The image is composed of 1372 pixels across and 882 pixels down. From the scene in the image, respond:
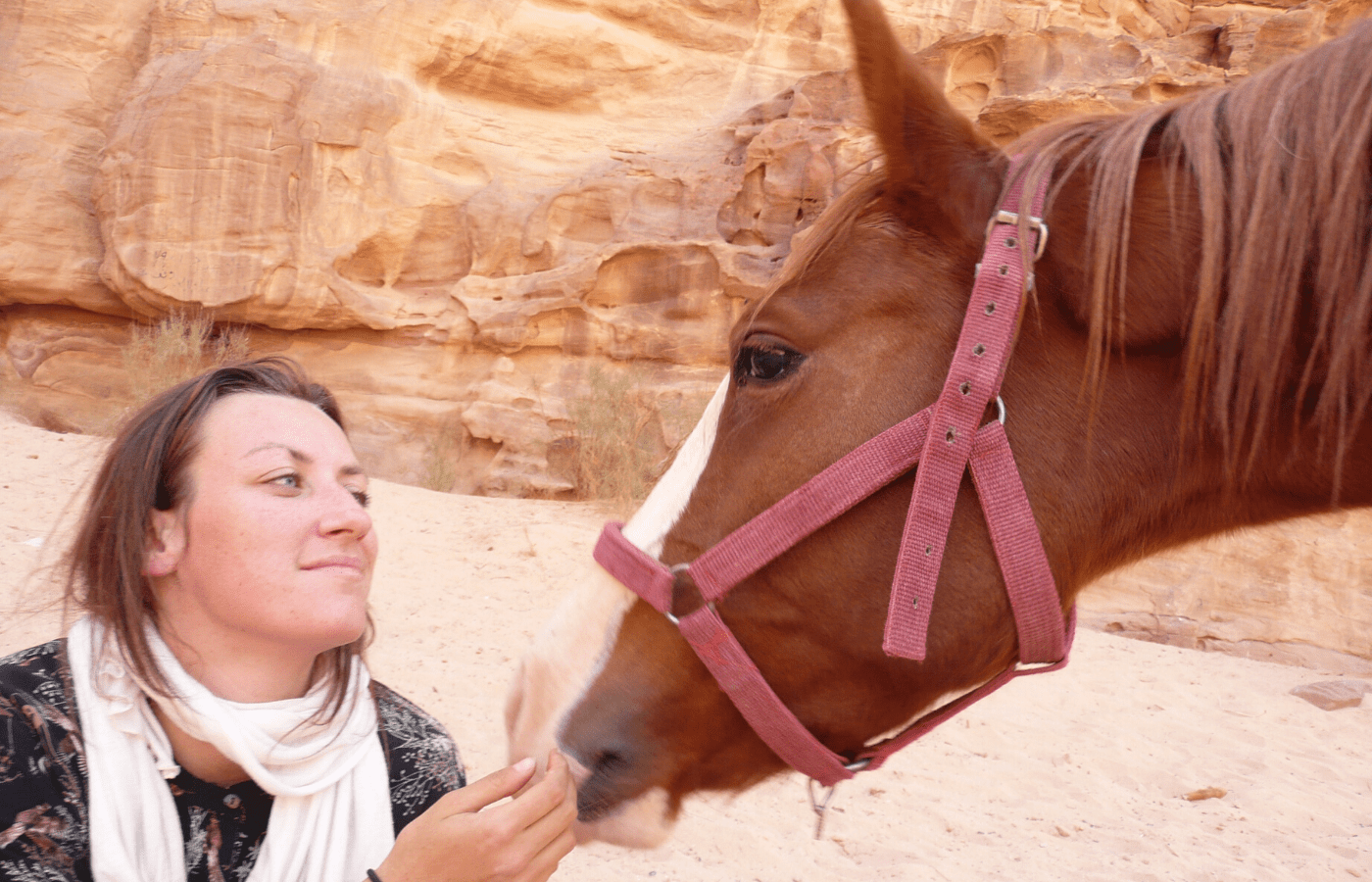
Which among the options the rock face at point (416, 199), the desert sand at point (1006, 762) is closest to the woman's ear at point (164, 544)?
the desert sand at point (1006, 762)

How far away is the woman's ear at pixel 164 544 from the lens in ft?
4.21

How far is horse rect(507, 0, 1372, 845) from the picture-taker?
918 millimetres

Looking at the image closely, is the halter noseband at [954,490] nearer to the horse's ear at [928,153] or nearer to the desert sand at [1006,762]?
the horse's ear at [928,153]

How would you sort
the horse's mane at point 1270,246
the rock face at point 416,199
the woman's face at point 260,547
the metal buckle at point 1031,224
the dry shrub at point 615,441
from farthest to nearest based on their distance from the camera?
1. the rock face at point 416,199
2. the dry shrub at point 615,441
3. the woman's face at point 260,547
4. the metal buckle at point 1031,224
5. the horse's mane at point 1270,246

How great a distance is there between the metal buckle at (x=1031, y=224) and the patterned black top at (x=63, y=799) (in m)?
1.37

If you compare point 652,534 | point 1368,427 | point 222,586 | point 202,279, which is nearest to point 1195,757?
point 1368,427

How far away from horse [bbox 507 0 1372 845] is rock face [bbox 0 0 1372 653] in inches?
346

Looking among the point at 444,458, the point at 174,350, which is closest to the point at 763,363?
the point at 444,458

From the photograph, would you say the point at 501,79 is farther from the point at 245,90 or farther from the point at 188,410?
the point at 188,410

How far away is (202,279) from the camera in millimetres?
11102

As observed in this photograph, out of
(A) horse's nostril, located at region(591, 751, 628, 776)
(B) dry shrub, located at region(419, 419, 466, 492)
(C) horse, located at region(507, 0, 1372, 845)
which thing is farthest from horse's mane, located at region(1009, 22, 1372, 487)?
(B) dry shrub, located at region(419, 419, 466, 492)

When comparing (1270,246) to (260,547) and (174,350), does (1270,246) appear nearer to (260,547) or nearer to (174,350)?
(260,547)

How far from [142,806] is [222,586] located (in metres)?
0.34

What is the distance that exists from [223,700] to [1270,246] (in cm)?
157
